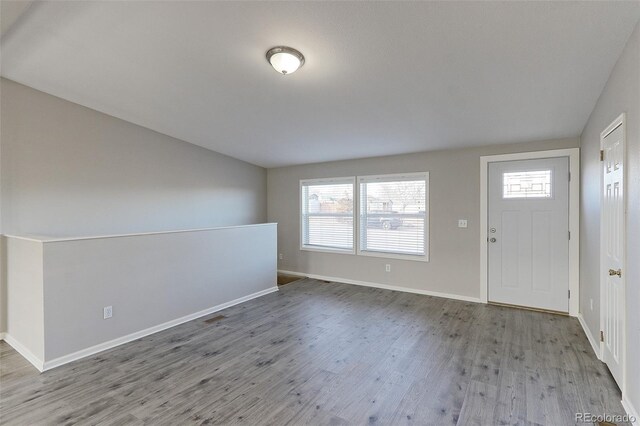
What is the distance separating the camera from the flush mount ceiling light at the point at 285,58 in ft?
8.23

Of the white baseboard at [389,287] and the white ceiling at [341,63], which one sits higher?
the white ceiling at [341,63]

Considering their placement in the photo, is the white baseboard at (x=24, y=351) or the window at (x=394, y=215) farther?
the window at (x=394, y=215)

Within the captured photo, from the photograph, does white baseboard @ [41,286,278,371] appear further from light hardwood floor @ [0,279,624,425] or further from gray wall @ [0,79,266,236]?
gray wall @ [0,79,266,236]

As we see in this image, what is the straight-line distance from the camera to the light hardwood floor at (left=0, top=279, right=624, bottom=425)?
208 cm

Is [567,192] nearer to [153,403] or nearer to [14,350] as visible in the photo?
[153,403]

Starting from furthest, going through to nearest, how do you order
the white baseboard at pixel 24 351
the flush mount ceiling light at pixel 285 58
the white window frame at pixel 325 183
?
the white window frame at pixel 325 183
the white baseboard at pixel 24 351
the flush mount ceiling light at pixel 285 58

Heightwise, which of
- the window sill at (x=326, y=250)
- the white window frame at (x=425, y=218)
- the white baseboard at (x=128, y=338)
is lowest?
the white baseboard at (x=128, y=338)

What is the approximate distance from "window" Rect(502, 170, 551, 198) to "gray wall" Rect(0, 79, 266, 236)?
473 cm

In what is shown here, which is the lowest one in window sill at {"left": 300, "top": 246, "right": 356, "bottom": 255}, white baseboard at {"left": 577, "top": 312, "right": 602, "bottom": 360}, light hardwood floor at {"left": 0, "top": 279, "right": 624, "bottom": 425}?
light hardwood floor at {"left": 0, "top": 279, "right": 624, "bottom": 425}

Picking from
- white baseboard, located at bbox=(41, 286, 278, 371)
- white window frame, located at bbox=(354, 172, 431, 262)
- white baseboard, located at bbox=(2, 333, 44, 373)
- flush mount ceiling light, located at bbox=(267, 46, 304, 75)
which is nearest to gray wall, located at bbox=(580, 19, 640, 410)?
white window frame, located at bbox=(354, 172, 431, 262)

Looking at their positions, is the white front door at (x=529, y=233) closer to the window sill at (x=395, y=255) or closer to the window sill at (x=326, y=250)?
the window sill at (x=395, y=255)

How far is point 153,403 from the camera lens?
2.20 metres

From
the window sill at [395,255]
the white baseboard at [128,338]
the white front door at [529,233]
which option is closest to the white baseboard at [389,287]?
the white front door at [529,233]

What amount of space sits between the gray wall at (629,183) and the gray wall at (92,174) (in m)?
5.33
